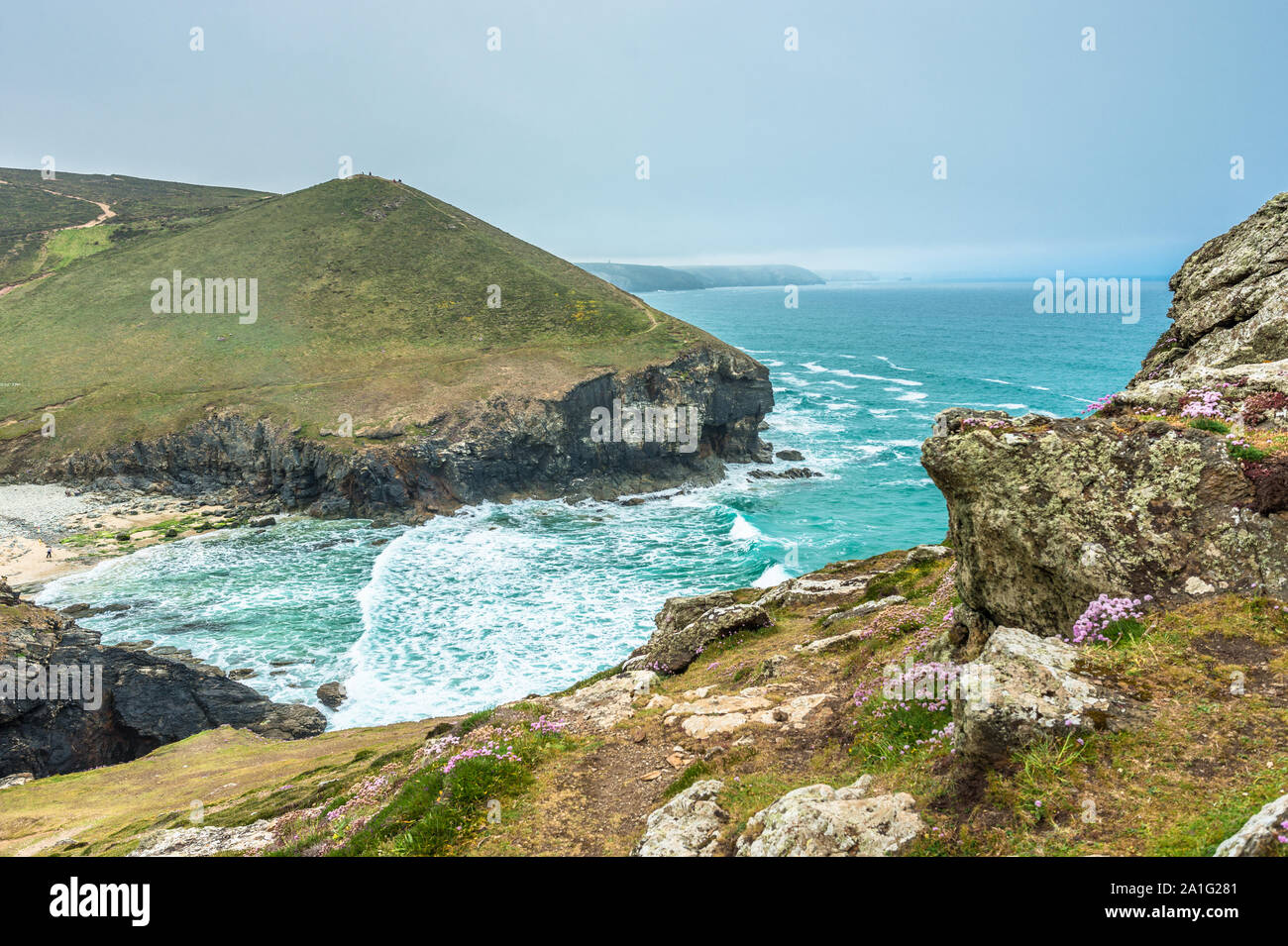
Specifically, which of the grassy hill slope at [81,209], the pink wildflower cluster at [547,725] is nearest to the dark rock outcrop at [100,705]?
the pink wildflower cluster at [547,725]

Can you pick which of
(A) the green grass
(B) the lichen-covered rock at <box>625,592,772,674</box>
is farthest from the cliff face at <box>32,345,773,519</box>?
(A) the green grass

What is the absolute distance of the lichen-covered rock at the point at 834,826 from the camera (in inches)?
295

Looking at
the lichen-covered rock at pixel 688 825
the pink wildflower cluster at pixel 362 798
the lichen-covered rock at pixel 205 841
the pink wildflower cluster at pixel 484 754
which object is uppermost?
the lichen-covered rock at pixel 688 825

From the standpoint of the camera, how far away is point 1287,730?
23.4ft

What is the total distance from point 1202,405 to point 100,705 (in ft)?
131

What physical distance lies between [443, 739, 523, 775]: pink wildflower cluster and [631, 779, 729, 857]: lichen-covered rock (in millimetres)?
3552

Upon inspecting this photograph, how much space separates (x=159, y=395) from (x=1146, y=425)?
89248 mm

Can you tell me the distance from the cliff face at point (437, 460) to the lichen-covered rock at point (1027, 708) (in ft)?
191

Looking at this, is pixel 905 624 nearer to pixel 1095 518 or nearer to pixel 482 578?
pixel 1095 518

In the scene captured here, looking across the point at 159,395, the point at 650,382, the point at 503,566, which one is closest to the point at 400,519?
the point at 503,566

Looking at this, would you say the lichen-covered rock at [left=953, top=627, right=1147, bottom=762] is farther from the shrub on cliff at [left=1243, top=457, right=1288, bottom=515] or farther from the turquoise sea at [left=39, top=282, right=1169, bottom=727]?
the turquoise sea at [left=39, top=282, right=1169, bottom=727]

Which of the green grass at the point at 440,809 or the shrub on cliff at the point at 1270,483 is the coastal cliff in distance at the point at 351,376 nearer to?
the green grass at the point at 440,809

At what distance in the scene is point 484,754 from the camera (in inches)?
498
